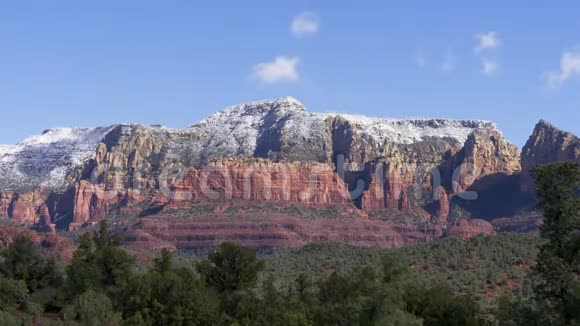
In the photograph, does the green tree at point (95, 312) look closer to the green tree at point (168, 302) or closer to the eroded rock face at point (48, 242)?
the green tree at point (168, 302)

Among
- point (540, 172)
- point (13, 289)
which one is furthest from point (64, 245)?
point (540, 172)

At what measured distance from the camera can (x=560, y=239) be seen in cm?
5591

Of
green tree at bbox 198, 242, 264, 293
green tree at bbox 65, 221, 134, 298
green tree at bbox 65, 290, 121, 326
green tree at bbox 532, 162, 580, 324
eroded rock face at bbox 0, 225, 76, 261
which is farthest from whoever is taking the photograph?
eroded rock face at bbox 0, 225, 76, 261

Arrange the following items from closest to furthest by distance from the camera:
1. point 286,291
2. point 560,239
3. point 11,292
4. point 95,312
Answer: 1. point 560,239
2. point 95,312
3. point 11,292
4. point 286,291

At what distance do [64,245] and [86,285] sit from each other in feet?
214

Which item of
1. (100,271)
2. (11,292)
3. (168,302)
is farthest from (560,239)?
(11,292)

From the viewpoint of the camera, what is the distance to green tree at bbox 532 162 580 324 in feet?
178

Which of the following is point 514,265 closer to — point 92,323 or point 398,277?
point 398,277

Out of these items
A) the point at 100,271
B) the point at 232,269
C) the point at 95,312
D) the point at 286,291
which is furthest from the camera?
the point at 286,291

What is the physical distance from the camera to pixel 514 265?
4424 inches

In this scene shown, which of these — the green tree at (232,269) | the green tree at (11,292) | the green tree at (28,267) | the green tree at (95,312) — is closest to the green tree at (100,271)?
the green tree at (11,292)

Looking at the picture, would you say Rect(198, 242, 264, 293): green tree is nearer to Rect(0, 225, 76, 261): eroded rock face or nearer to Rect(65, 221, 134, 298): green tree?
Rect(65, 221, 134, 298): green tree

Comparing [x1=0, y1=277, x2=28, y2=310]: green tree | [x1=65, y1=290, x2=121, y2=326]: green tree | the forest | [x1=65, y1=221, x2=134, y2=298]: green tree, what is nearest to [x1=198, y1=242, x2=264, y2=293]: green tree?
the forest

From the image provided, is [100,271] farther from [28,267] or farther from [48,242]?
[48,242]
